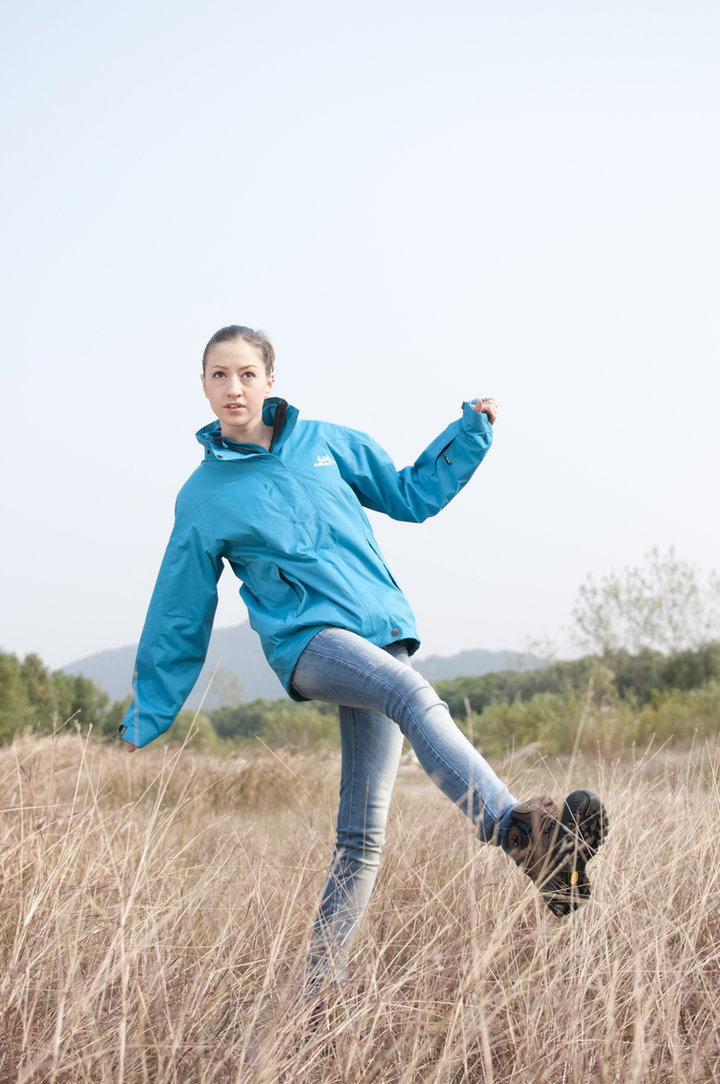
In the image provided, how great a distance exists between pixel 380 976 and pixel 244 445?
1.59m

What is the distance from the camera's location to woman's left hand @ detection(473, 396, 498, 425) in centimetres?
308

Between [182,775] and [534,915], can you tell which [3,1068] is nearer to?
[534,915]

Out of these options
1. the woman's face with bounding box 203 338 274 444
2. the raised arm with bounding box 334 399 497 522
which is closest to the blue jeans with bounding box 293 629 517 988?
the raised arm with bounding box 334 399 497 522

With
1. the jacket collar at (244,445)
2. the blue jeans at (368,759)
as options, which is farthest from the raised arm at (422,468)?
the blue jeans at (368,759)

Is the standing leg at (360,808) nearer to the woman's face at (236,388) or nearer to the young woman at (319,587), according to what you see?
the young woman at (319,587)

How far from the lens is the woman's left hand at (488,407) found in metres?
3.08

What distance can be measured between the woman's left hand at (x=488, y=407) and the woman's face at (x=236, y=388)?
0.74 m

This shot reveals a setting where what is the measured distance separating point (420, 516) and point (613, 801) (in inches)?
57.3

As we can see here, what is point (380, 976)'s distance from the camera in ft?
8.04

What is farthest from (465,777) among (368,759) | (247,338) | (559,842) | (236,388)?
(247,338)

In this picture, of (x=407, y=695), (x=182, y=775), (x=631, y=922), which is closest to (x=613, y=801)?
(x=631, y=922)

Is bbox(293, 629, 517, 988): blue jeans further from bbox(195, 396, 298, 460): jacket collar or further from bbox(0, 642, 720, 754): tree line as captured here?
bbox(0, 642, 720, 754): tree line

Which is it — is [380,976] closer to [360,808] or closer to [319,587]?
[360,808]

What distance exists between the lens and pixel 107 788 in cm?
750
